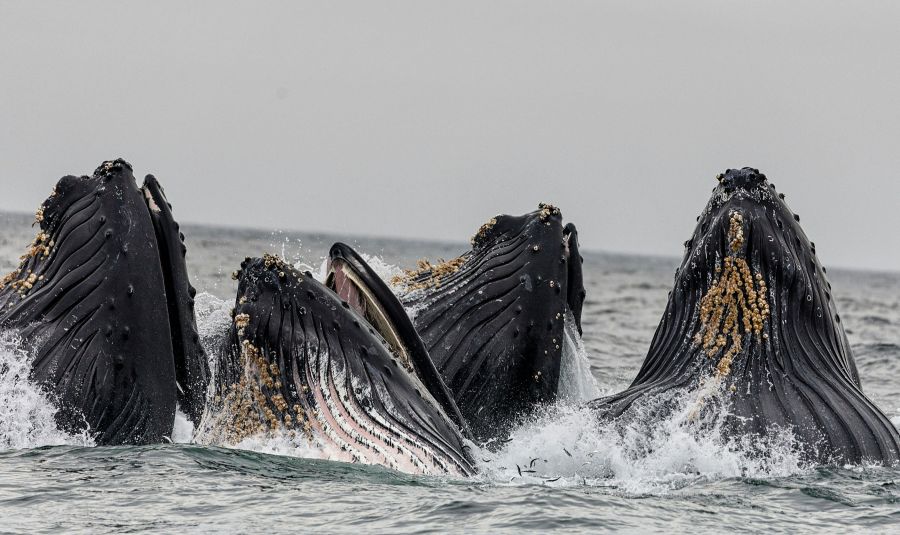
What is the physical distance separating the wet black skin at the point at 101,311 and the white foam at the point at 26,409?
57 millimetres

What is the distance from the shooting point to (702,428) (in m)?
9.38

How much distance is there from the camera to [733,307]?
9.84m

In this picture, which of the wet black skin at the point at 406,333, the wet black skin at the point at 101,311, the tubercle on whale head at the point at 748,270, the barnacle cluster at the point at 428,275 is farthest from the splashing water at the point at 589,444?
the barnacle cluster at the point at 428,275

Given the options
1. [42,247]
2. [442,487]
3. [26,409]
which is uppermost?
[42,247]

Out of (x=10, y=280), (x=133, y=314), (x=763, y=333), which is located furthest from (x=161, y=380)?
(x=763, y=333)

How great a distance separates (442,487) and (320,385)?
3.38 feet

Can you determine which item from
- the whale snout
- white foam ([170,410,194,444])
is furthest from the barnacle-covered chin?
white foam ([170,410,194,444])

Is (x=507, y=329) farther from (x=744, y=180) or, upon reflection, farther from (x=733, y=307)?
(x=744, y=180)

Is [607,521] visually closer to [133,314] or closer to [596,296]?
[133,314]

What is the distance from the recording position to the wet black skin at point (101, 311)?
28.6 ft

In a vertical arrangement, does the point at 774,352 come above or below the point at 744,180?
below

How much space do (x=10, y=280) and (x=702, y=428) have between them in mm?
4857

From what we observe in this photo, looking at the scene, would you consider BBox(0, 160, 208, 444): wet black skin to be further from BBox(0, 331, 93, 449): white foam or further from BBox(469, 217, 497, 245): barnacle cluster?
BBox(469, 217, 497, 245): barnacle cluster

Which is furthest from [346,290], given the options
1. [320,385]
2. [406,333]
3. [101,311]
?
[101,311]
